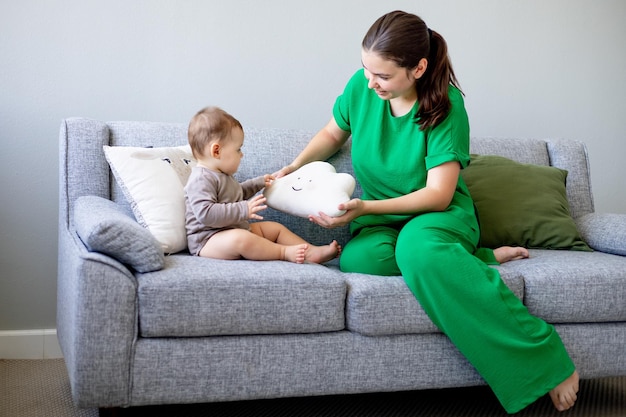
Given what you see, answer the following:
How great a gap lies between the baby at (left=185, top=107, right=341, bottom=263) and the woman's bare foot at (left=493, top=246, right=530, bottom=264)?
0.49 metres

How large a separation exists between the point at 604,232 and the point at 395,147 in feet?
2.61

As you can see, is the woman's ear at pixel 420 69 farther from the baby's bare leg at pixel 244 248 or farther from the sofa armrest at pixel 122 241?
the sofa armrest at pixel 122 241

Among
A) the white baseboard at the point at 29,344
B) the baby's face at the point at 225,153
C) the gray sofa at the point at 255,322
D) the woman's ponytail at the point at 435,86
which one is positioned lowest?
the white baseboard at the point at 29,344

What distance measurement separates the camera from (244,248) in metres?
1.99

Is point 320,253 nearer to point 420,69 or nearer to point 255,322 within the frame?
point 255,322

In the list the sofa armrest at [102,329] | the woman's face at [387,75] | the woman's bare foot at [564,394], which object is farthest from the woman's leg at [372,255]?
the sofa armrest at [102,329]

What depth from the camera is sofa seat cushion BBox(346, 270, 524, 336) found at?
1.87 m

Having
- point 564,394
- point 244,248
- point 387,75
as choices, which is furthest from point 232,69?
point 564,394

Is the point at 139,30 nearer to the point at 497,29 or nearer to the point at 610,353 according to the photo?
the point at 497,29

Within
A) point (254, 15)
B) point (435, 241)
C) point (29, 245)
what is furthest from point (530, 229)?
point (29, 245)

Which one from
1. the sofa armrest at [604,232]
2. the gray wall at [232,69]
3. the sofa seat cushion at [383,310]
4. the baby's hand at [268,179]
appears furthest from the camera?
the gray wall at [232,69]

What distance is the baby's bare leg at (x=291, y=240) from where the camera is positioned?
6.96ft

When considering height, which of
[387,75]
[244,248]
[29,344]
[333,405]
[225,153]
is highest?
[387,75]

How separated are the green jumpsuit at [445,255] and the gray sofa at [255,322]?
72 mm
